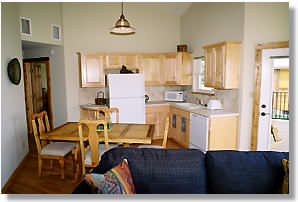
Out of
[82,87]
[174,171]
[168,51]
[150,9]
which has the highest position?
[150,9]

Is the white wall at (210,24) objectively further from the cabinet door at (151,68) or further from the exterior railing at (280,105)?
the exterior railing at (280,105)

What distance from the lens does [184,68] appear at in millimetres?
5254

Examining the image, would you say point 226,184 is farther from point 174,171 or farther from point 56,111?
point 56,111

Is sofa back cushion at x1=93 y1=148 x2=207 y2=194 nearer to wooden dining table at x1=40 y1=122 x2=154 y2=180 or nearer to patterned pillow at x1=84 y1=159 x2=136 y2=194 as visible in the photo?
patterned pillow at x1=84 y1=159 x2=136 y2=194

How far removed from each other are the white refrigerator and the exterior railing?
7.68 ft

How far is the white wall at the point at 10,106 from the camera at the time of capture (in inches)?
117

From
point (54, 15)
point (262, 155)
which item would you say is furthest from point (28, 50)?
point (262, 155)

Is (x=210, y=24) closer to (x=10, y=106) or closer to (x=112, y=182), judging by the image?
(x=10, y=106)

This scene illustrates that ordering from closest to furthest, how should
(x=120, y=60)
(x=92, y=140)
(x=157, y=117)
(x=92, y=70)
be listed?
1. (x=92, y=140)
2. (x=92, y=70)
3. (x=120, y=60)
4. (x=157, y=117)

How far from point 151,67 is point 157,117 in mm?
1166

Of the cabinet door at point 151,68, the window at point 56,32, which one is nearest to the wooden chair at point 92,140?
the cabinet door at point 151,68

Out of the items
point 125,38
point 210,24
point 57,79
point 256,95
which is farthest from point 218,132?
point 57,79

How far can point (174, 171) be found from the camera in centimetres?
176

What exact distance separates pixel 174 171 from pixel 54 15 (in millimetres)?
4304
